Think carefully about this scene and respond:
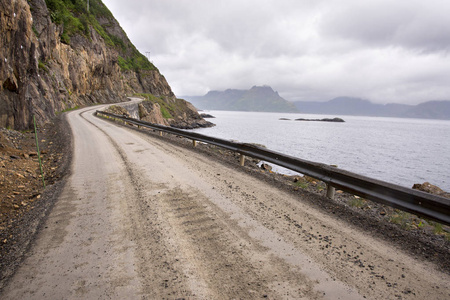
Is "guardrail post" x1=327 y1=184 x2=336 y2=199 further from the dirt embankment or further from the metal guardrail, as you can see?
the dirt embankment

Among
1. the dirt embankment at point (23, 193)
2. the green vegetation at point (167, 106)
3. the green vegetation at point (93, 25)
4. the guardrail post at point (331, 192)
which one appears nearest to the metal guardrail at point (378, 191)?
the guardrail post at point (331, 192)

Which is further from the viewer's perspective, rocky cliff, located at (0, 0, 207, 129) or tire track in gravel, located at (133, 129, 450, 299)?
rocky cliff, located at (0, 0, 207, 129)

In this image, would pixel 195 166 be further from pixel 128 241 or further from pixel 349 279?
pixel 349 279

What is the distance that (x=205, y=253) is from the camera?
3.17 metres

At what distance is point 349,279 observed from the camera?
2.77m

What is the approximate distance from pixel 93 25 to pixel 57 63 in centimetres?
3619

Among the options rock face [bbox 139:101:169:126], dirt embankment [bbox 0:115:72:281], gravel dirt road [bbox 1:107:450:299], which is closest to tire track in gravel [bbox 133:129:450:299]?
gravel dirt road [bbox 1:107:450:299]

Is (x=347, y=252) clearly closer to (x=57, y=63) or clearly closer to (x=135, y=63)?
(x=57, y=63)

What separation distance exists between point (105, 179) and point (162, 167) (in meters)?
1.73

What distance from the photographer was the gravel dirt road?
2.56 metres

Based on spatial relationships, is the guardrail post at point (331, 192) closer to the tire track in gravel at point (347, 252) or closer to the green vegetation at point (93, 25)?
the tire track in gravel at point (347, 252)

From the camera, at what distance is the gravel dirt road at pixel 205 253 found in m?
2.56

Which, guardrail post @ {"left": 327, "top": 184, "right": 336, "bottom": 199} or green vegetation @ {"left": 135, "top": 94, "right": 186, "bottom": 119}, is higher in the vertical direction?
green vegetation @ {"left": 135, "top": 94, "right": 186, "bottom": 119}

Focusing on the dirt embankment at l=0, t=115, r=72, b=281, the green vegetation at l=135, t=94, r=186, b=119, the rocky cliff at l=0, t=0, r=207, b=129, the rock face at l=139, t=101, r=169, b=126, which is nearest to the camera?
the dirt embankment at l=0, t=115, r=72, b=281
